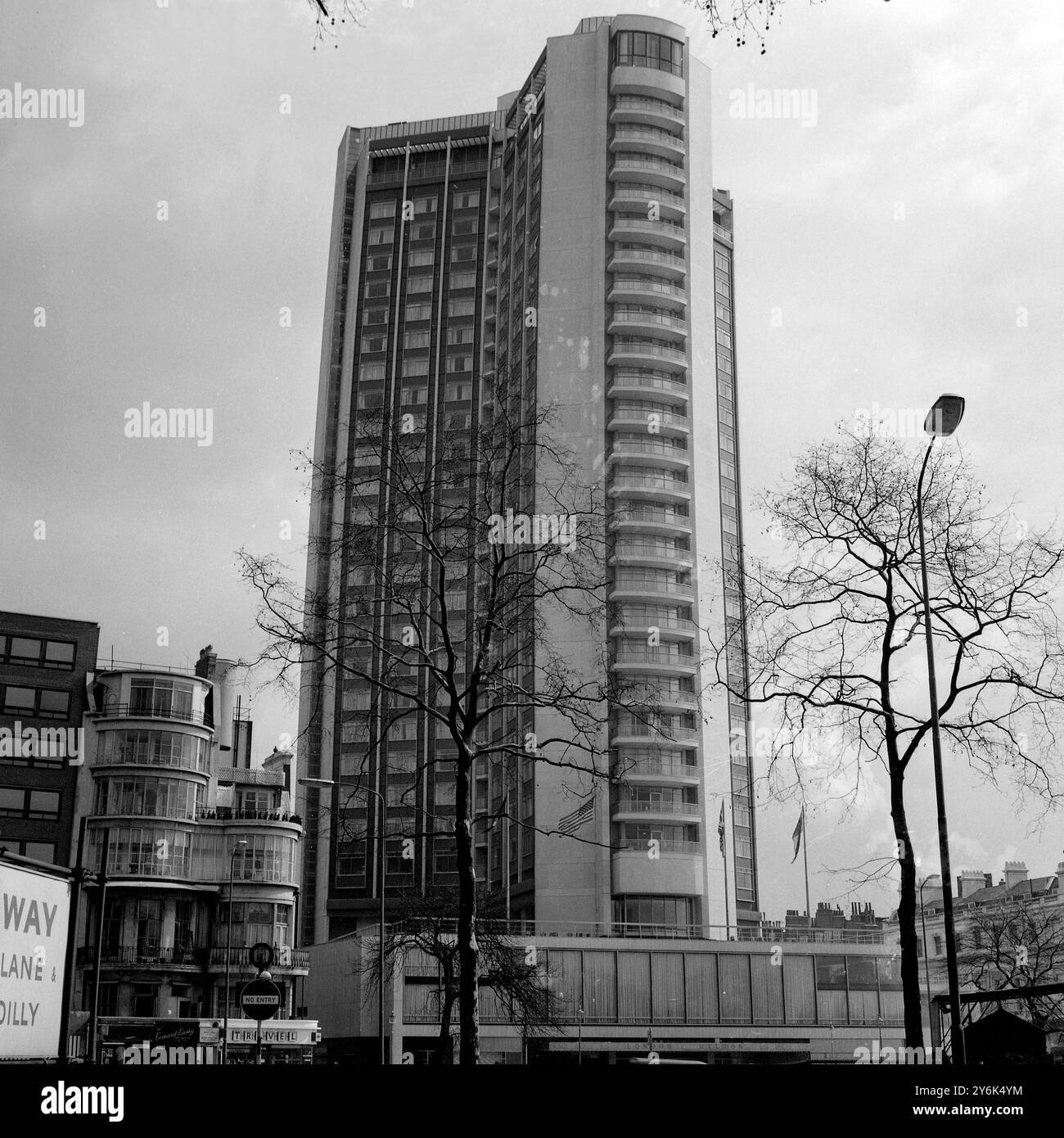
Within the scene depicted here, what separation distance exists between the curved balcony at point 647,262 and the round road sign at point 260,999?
92.9 meters

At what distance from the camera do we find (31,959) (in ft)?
49.9

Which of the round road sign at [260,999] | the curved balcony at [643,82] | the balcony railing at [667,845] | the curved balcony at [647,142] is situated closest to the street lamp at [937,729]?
the round road sign at [260,999]

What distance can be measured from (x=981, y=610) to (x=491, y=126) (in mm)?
132565

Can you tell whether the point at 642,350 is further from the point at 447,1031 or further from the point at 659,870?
the point at 447,1031

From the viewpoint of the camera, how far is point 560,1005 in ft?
219

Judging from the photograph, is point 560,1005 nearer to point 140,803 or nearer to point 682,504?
point 140,803

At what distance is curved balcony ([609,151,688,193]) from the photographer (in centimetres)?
10844

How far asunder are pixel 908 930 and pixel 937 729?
3.94 m

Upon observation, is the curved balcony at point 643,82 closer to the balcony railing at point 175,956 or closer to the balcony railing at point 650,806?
the balcony railing at point 650,806

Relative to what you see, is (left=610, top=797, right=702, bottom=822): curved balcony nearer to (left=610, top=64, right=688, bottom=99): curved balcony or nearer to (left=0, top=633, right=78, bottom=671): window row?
(left=0, top=633, right=78, bottom=671): window row

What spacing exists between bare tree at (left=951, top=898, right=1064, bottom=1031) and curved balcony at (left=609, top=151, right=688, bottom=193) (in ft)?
219

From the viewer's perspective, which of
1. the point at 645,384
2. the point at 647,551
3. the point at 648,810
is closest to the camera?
the point at 648,810

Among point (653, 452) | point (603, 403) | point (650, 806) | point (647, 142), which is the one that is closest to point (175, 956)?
point (650, 806)
